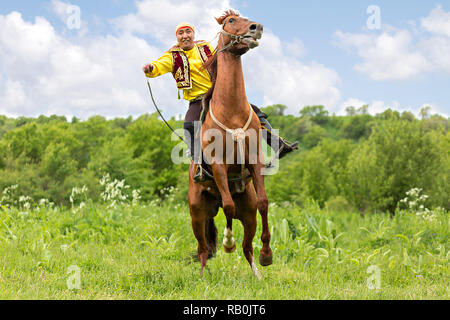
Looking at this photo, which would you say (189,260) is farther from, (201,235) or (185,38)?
(185,38)

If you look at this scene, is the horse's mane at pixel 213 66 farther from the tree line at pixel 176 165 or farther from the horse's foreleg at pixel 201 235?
the tree line at pixel 176 165

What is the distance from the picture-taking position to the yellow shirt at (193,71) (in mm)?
5398

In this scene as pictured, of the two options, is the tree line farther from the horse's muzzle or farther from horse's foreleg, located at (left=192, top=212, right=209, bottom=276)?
the horse's muzzle

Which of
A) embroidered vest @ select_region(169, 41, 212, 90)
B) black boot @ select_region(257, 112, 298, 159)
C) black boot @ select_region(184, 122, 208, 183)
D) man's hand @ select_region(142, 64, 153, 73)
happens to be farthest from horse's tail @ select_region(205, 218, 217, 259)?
man's hand @ select_region(142, 64, 153, 73)

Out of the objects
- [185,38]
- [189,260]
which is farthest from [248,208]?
[185,38]

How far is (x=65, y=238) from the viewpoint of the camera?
8.74 meters

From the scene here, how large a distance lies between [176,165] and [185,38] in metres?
42.8

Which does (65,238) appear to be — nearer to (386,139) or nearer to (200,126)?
(200,126)

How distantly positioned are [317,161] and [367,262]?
43720 millimetres

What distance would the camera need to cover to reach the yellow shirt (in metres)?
5.40

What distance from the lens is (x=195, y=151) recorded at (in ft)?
17.3

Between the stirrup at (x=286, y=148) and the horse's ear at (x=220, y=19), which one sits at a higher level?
the horse's ear at (x=220, y=19)

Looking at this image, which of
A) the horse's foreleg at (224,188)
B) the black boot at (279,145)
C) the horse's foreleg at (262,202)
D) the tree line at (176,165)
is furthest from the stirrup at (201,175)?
the tree line at (176,165)
